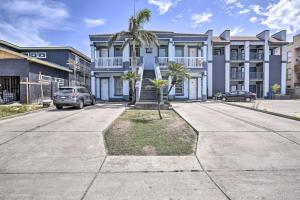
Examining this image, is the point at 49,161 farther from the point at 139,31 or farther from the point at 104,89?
the point at 104,89

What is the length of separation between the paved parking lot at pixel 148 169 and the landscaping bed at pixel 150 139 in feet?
1.01

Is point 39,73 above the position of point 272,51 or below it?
below

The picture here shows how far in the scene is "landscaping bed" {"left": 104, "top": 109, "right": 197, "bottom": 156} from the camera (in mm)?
6051

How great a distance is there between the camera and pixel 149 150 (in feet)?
19.9

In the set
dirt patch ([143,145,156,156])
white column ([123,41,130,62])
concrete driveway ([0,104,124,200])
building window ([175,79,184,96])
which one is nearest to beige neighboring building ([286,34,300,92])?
building window ([175,79,184,96])

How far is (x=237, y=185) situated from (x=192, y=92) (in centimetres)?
2088

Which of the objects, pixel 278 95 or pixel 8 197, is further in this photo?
pixel 278 95

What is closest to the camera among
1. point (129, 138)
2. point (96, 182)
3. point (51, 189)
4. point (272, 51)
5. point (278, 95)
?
point (51, 189)

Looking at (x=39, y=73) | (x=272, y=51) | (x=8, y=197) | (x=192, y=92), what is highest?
(x=272, y=51)

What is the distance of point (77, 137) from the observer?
7293mm

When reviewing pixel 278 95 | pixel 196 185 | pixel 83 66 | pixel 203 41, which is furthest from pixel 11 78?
pixel 278 95

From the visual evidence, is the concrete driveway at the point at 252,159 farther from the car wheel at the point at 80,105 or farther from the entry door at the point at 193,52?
the entry door at the point at 193,52

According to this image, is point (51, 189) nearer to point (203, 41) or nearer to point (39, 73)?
point (39, 73)

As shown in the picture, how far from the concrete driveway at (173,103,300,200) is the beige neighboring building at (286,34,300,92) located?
3410 cm
